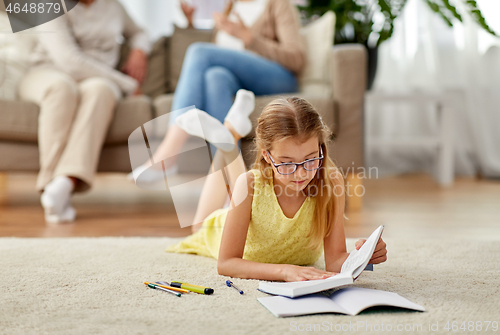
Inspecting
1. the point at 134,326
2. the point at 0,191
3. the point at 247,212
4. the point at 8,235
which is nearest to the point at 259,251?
the point at 247,212

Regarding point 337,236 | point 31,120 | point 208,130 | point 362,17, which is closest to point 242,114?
point 208,130

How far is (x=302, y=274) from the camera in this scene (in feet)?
2.37

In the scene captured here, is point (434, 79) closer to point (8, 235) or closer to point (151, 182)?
point (151, 182)

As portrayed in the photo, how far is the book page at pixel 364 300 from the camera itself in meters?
0.61

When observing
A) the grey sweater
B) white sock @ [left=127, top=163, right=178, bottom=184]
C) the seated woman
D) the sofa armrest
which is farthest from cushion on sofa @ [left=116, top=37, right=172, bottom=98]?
white sock @ [left=127, top=163, right=178, bottom=184]

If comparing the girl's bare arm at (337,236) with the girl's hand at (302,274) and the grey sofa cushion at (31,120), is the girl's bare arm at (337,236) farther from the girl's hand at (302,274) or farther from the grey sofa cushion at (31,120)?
the grey sofa cushion at (31,120)

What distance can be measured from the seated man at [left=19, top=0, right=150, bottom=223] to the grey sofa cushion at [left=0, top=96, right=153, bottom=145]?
0.04 m

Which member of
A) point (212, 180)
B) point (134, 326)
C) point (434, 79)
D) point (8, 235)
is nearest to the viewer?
point (134, 326)

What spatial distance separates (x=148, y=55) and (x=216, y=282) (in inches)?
64.3

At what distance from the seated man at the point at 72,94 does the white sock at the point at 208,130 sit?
0.55 meters

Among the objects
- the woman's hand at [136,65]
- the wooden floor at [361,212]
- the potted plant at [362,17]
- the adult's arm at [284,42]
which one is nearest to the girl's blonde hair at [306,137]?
the wooden floor at [361,212]

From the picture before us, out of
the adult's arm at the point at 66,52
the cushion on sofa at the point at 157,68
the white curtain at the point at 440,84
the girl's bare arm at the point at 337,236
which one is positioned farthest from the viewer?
the white curtain at the point at 440,84

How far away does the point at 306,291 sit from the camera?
0.64 meters

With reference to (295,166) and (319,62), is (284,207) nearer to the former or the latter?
(295,166)
